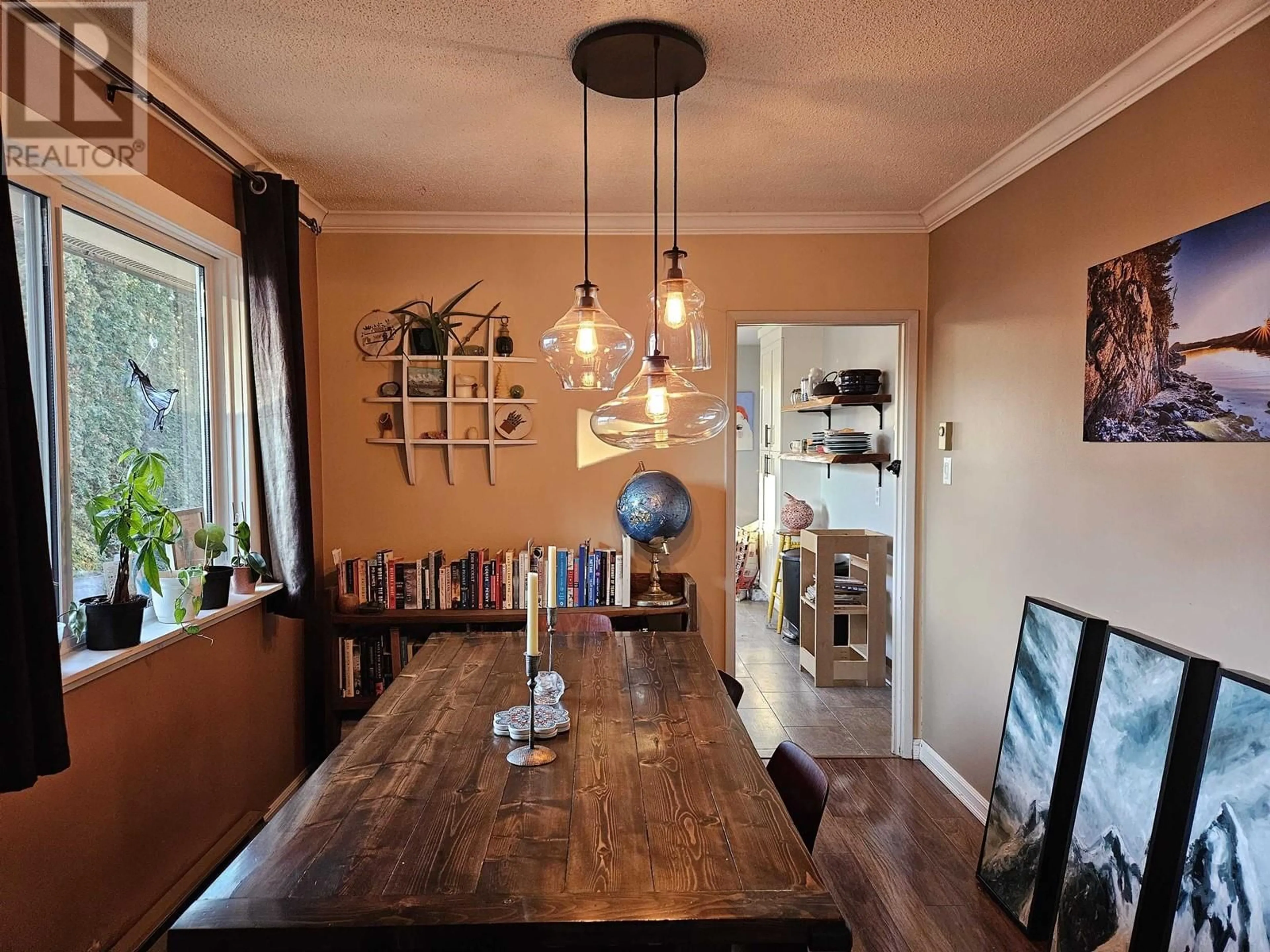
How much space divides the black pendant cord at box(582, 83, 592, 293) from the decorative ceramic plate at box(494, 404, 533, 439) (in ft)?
2.23

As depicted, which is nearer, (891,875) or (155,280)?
(155,280)

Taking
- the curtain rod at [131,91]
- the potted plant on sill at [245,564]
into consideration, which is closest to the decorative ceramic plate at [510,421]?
the potted plant on sill at [245,564]

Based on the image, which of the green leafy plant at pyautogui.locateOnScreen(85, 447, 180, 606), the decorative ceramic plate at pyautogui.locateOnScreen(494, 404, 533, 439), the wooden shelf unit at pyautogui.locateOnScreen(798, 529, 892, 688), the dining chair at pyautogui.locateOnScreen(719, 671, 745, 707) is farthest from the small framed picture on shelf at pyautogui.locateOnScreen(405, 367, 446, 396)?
the wooden shelf unit at pyautogui.locateOnScreen(798, 529, 892, 688)

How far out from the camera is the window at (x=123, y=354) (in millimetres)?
1726

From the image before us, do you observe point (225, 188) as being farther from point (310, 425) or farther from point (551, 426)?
point (551, 426)

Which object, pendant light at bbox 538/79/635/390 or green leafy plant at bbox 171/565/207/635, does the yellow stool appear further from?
green leafy plant at bbox 171/565/207/635

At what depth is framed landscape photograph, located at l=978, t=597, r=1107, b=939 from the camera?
2135 mm

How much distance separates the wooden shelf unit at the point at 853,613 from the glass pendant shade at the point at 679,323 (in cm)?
273

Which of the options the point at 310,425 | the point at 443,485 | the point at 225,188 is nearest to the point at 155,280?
the point at 225,188

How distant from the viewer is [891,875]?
2480 millimetres

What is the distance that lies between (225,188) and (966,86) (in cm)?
237

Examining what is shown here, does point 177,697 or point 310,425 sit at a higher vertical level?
point 310,425

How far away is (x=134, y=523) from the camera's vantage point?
1.83m

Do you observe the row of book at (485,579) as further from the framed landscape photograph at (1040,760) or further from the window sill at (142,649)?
the framed landscape photograph at (1040,760)
